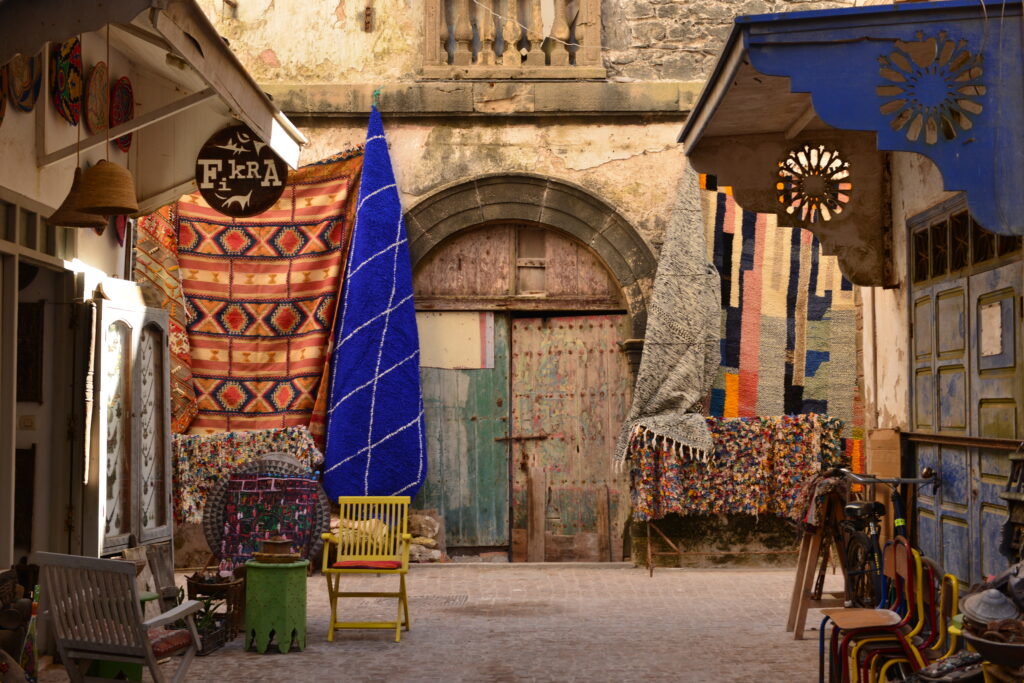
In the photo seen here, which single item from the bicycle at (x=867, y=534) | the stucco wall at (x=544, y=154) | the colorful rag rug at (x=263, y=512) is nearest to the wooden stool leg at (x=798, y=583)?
the bicycle at (x=867, y=534)

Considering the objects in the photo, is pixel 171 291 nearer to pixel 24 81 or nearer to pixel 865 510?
pixel 24 81

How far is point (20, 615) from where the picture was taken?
18.1ft

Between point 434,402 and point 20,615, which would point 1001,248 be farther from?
point 434,402

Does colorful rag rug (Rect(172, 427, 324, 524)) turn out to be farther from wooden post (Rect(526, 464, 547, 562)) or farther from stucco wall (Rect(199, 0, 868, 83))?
stucco wall (Rect(199, 0, 868, 83))

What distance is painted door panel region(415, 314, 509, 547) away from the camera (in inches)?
473

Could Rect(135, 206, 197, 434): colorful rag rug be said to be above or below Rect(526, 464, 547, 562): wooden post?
above

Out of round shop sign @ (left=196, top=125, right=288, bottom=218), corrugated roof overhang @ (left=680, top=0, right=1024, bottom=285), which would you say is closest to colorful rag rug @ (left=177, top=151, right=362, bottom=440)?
round shop sign @ (left=196, top=125, right=288, bottom=218)

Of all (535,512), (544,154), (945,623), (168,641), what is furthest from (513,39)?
(945,623)

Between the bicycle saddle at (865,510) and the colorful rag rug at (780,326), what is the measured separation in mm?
4371

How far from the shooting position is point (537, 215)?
1194 centimetres

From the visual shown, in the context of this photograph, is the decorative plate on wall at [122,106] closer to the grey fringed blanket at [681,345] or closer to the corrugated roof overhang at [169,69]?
the corrugated roof overhang at [169,69]

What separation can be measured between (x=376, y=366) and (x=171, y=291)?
2030 mm

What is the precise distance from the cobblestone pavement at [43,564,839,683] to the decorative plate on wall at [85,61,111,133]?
338cm

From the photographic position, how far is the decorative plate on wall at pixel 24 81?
6.53 metres
